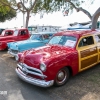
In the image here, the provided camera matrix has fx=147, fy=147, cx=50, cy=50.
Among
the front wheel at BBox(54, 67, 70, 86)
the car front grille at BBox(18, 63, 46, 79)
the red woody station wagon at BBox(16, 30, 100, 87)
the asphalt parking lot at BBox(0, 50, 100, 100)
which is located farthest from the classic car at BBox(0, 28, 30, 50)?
the front wheel at BBox(54, 67, 70, 86)

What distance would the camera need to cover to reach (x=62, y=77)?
4.72m

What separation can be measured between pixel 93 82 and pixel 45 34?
16.7 feet

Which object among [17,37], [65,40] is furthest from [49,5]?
[65,40]

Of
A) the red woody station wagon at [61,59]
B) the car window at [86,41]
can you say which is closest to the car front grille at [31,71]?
the red woody station wagon at [61,59]

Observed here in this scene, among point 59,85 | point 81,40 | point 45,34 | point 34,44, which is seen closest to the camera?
point 59,85

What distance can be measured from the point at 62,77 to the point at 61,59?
0.63 m

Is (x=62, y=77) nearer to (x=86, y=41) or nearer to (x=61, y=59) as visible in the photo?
(x=61, y=59)

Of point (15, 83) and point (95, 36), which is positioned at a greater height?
point (95, 36)

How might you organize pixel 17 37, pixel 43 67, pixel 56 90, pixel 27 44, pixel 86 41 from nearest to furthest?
pixel 43 67 → pixel 56 90 → pixel 86 41 → pixel 27 44 → pixel 17 37

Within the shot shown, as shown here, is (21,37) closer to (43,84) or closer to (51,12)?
(51,12)

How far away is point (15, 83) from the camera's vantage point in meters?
5.00

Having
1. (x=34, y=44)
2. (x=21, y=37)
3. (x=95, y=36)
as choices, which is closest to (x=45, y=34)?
(x=34, y=44)

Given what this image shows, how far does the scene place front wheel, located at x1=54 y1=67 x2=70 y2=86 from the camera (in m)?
4.57

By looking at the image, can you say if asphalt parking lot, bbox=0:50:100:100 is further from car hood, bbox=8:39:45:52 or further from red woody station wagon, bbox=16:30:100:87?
car hood, bbox=8:39:45:52
